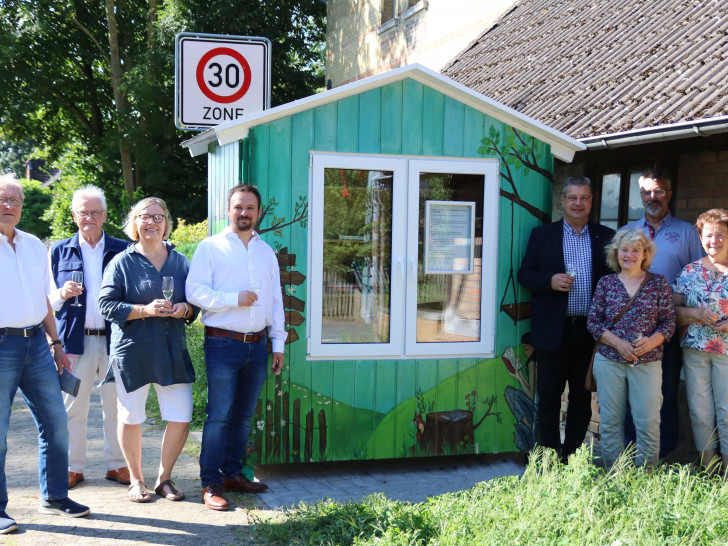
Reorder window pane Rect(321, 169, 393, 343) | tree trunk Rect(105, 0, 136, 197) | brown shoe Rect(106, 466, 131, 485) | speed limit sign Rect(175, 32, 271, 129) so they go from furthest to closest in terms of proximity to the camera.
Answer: tree trunk Rect(105, 0, 136, 197)
speed limit sign Rect(175, 32, 271, 129)
window pane Rect(321, 169, 393, 343)
brown shoe Rect(106, 466, 131, 485)

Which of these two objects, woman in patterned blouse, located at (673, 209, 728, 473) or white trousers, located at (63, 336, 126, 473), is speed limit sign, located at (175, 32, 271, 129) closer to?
white trousers, located at (63, 336, 126, 473)

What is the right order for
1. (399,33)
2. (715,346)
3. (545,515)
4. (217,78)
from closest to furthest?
(545,515) → (715,346) → (217,78) → (399,33)

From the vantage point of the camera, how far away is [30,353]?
434 centimetres

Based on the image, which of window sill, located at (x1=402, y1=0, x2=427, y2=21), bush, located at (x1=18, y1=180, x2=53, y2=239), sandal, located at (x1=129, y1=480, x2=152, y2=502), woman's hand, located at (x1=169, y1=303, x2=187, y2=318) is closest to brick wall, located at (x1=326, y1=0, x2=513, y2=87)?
window sill, located at (x1=402, y1=0, x2=427, y2=21)

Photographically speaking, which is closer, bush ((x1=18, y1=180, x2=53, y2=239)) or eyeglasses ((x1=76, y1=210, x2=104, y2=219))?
eyeglasses ((x1=76, y1=210, x2=104, y2=219))

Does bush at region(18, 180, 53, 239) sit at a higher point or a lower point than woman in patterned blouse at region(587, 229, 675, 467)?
higher

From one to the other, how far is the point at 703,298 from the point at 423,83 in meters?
2.45

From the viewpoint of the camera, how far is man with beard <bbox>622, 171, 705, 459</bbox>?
5250 mm

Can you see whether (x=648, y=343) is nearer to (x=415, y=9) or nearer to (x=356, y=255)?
(x=356, y=255)

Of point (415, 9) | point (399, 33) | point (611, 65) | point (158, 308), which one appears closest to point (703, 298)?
point (611, 65)

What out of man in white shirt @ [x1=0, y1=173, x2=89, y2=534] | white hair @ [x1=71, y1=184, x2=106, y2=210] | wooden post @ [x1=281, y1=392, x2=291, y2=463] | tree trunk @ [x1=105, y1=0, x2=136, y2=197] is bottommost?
wooden post @ [x1=281, y1=392, x2=291, y2=463]

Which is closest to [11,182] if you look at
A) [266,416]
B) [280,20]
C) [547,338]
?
[266,416]

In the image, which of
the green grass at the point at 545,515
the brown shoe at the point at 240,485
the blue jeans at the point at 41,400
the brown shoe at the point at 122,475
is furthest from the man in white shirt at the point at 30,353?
the green grass at the point at 545,515

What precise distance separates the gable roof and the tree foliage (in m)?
13.1
